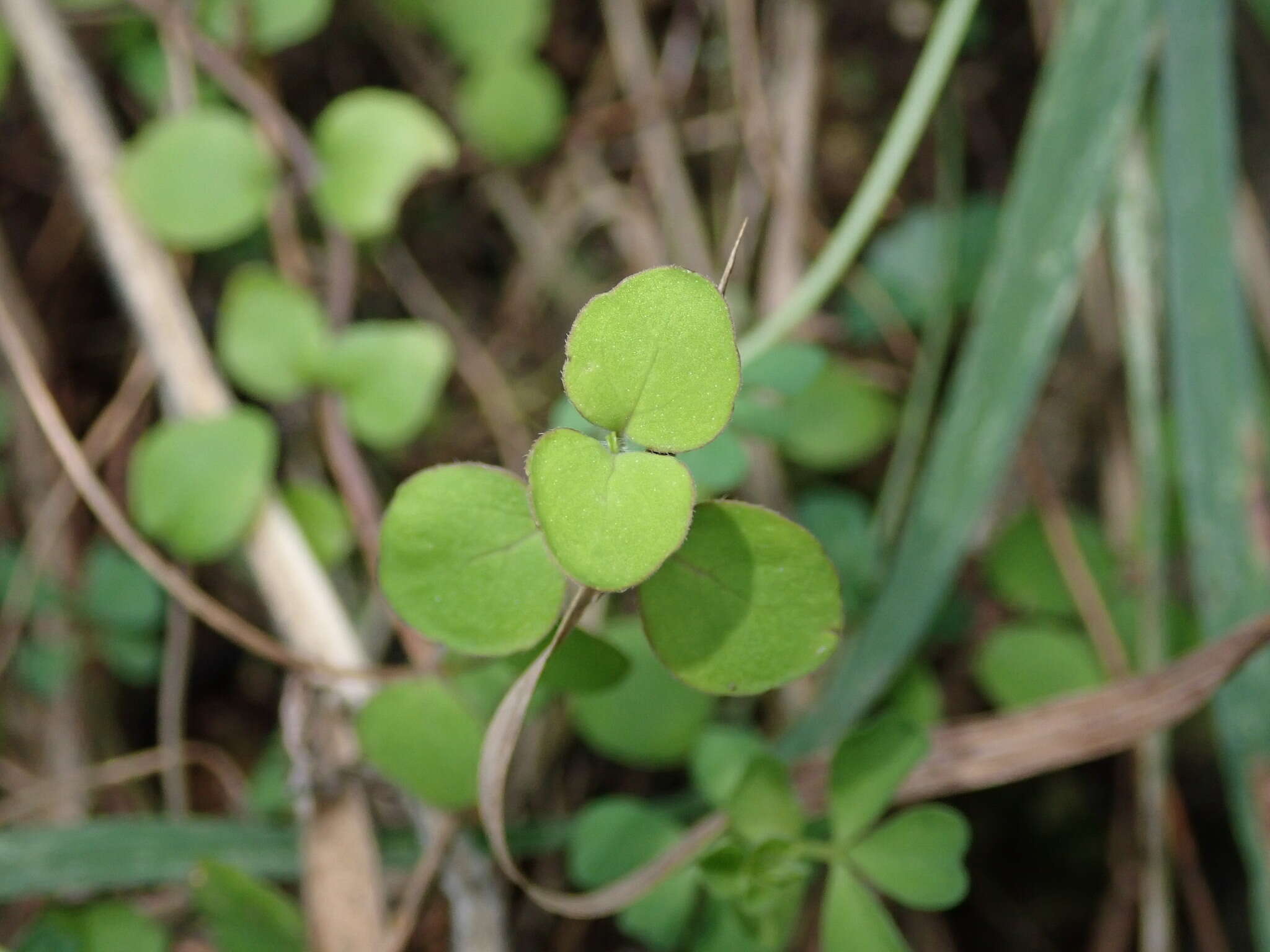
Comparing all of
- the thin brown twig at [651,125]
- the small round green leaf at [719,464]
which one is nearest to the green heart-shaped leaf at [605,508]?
the small round green leaf at [719,464]

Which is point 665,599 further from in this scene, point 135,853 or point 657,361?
point 135,853

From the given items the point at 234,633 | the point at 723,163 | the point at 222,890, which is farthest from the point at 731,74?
the point at 222,890

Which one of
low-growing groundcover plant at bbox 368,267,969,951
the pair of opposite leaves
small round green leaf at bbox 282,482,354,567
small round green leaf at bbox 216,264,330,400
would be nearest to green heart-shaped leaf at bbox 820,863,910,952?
low-growing groundcover plant at bbox 368,267,969,951

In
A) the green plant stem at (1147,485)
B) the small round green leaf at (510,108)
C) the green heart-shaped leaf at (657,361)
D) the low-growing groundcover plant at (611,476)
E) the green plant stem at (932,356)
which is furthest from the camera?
the small round green leaf at (510,108)

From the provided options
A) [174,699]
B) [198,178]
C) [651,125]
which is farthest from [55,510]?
[651,125]

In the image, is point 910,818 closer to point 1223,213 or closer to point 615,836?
point 615,836

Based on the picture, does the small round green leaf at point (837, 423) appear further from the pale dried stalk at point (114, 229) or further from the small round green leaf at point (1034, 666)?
the pale dried stalk at point (114, 229)
